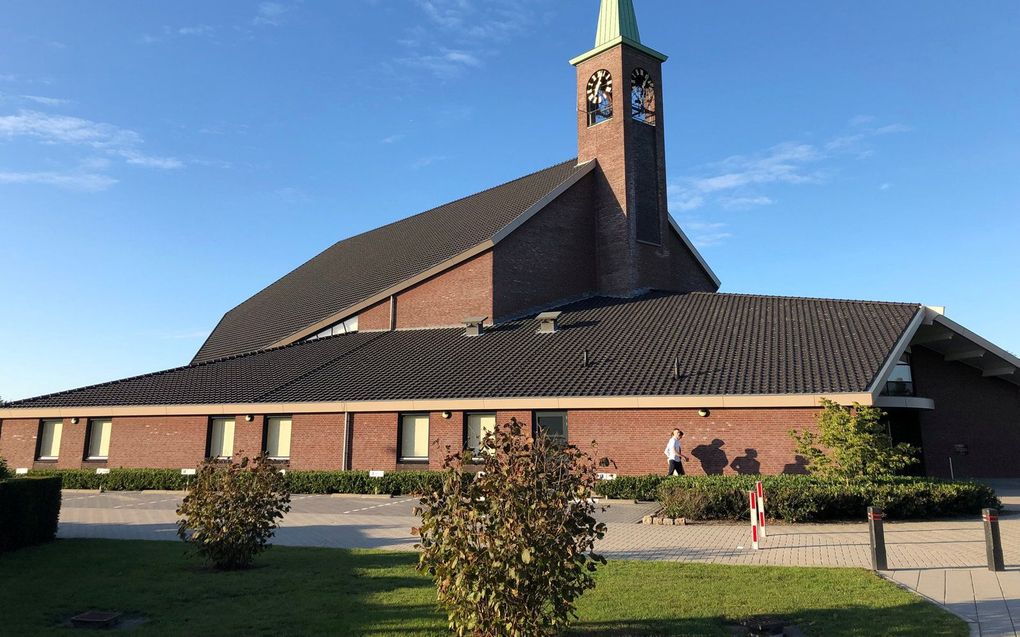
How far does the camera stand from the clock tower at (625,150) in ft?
A: 94.5

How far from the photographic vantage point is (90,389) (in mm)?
25734

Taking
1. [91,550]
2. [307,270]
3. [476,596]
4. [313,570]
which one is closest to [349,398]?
[91,550]

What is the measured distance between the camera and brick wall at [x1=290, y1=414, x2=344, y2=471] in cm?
2142

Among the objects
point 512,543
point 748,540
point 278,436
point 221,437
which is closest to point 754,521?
point 748,540

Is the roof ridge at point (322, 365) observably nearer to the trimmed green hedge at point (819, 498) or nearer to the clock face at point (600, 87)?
the trimmed green hedge at point (819, 498)

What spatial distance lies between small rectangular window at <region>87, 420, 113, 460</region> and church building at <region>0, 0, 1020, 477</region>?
0.25 feet

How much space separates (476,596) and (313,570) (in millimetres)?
5378

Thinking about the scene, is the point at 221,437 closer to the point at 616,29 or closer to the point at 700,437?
the point at 700,437

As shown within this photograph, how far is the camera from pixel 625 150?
28.9m

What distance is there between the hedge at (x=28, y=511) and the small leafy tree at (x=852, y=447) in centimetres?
1564

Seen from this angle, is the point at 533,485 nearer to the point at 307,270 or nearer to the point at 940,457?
the point at 940,457

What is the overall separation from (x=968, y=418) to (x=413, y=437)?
61.9ft

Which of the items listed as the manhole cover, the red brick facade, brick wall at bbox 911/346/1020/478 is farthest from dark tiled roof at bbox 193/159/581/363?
the manhole cover

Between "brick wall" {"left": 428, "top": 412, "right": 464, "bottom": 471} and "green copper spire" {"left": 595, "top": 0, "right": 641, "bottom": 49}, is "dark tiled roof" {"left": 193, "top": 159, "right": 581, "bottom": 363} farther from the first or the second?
"brick wall" {"left": 428, "top": 412, "right": 464, "bottom": 471}
